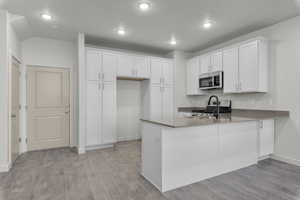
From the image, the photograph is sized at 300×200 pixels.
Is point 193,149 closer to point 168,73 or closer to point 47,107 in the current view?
point 168,73

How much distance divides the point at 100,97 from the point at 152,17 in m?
2.22

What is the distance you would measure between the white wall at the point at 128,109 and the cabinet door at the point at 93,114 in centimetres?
97

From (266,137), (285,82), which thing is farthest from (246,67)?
(266,137)

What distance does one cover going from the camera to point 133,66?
4.52 m

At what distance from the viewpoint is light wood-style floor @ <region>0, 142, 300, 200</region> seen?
Result: 2.08 meters

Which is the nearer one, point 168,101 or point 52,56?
point 52,56

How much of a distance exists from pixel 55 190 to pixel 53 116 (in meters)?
2.48

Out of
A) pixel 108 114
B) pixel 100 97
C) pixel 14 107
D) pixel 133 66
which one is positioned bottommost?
pixel 108 114

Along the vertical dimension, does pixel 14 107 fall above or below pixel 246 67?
below

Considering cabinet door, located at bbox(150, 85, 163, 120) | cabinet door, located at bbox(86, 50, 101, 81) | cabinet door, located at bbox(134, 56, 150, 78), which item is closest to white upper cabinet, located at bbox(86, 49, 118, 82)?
cabinet door, located at bbox(86, 50, 101, 81)

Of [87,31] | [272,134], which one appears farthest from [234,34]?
[87,31]

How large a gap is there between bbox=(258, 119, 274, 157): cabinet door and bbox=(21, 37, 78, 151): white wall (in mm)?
4195

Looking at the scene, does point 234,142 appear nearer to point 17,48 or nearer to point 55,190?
point 55,190

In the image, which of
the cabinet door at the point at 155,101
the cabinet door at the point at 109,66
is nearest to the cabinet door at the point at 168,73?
the cabinet door at the point at 155,101
